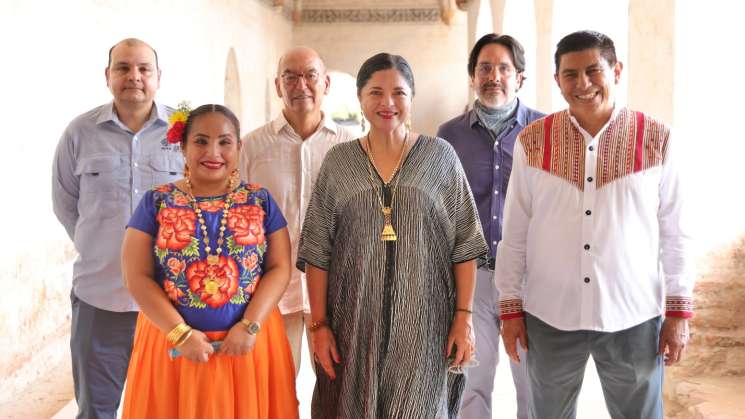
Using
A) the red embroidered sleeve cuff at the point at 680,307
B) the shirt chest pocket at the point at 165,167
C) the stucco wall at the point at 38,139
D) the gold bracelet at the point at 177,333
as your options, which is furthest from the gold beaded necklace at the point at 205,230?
the stucco wall at the point at 38,139

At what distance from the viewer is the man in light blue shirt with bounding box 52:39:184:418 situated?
10.1ft

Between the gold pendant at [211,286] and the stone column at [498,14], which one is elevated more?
the stone column at [498,14]

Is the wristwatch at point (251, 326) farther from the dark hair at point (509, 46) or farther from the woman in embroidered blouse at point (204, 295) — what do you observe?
the dark hair at point (509, 46)

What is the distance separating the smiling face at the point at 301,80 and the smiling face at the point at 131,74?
0.58m

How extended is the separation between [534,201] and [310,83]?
113 cm

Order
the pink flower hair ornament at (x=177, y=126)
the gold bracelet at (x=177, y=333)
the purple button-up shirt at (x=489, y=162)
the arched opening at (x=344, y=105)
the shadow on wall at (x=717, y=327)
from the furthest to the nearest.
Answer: the arched opening at (x=344, y=105), the shadow on wall at (x=717, y=327), the purple button-up shirt at (x=489, y=162), the pink flower hair ornament at (x=177, y=126), the gold bracelet at (x=177, y=333)

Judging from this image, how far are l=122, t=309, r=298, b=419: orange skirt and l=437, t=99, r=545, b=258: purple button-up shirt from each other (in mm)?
1205

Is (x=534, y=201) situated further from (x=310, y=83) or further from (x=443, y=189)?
(x=310, y=83)

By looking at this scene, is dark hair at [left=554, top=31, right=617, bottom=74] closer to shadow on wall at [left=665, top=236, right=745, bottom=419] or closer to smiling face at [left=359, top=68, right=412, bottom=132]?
smiling face at [left=359, top=68, right=412, bottom=132]

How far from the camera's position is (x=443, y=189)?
8.02ft

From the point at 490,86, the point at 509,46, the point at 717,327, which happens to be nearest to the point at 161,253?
the point at 490,86

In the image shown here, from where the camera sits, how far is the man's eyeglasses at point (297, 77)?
305 centimetres

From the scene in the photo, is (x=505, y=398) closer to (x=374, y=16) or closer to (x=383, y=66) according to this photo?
(x=383, y=66)

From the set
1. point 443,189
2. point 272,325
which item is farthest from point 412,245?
point 272,325
